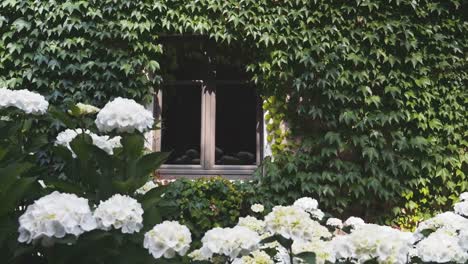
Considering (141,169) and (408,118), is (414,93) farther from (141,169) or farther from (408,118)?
(141,169)

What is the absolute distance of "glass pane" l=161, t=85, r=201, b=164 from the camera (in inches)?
227

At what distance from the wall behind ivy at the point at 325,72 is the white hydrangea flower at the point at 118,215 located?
12.3ft

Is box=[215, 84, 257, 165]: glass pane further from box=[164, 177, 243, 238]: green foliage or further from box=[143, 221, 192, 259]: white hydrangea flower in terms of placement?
box=[143, 221, 192, 259]: white hydrangea flower

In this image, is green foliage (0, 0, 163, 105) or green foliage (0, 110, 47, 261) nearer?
green foliage (0, 110, 47, 261)

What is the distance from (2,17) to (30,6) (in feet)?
1.11

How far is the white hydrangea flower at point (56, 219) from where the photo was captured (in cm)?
138

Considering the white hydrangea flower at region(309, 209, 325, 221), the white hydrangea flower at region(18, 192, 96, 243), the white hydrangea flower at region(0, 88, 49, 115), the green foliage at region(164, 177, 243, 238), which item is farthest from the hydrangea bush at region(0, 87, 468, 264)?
the green foliage at region(164, 177, 243, 238)

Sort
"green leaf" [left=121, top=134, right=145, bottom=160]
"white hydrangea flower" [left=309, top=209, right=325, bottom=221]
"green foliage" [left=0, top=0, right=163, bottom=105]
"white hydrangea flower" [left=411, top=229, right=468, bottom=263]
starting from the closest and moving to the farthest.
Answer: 1. "white hydrangea flower" [left=411, top=229, right=468, bottom=263]
2. "green leaf" [left=121, top=134, right=145, bottom=160]
3. "white hydrangea flower" [left=309, top=209, right=325, bottom=221]
4. "green foliage" [left=0, top=0, right=163, bottom=105]

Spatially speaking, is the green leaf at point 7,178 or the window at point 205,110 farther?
the window at point 205,110

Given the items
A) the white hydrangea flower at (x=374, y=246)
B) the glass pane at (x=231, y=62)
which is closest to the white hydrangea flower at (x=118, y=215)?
the white hydrangea flower at (x=374, y=246)

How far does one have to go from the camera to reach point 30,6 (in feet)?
17.9

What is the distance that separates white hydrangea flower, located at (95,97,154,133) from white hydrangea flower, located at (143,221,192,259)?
50 centimetres

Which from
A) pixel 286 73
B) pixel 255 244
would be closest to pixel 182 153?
pixel 286 73

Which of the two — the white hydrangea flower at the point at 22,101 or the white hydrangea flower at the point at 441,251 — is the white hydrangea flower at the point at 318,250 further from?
the white hydrangea flower at the point at 22,101
